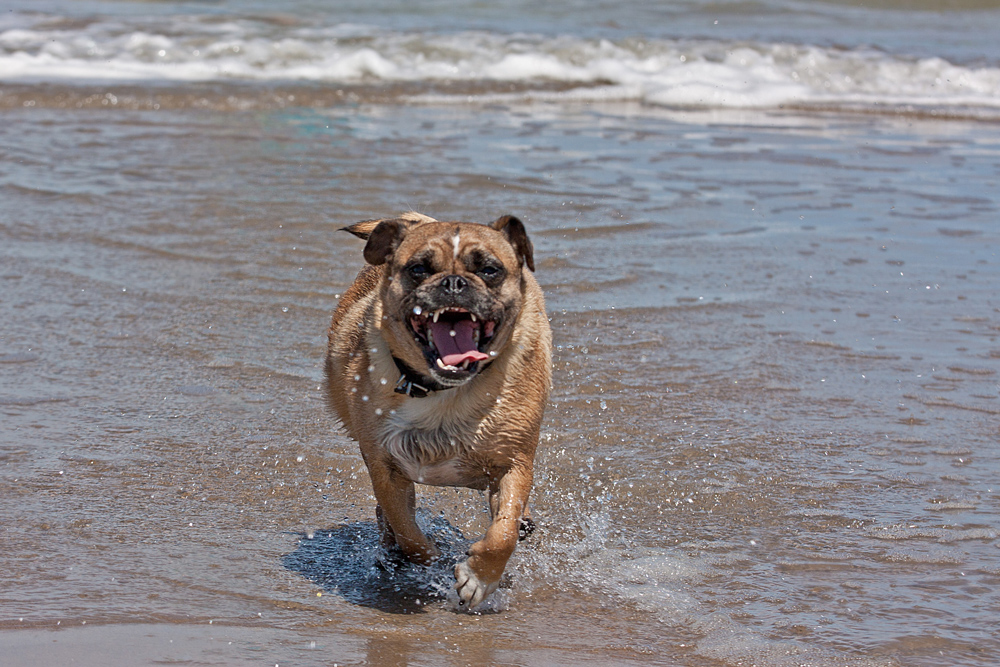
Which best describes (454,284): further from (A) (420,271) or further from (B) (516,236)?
(B) (516,236)

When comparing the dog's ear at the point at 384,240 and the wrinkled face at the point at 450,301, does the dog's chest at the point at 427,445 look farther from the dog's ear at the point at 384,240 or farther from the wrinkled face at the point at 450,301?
the dog's ear at the point at 384,240

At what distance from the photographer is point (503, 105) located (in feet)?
49.7

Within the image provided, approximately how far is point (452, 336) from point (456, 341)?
0.02 m

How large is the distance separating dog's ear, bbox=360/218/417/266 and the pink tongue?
38cm

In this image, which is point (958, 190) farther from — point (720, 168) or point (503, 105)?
point (503, 105)

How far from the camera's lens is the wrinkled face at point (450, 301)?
3.91 m

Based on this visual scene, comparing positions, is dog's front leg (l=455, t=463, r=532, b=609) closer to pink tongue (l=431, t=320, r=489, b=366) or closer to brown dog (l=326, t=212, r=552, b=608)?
brown dog (l=326, t=212, r=552, b=608)

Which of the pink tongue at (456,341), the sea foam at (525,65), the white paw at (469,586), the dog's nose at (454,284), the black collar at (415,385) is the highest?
the sea foam at (525,65)

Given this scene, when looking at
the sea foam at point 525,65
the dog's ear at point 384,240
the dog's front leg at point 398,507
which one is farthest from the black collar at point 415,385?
the sea foam at point 525,65

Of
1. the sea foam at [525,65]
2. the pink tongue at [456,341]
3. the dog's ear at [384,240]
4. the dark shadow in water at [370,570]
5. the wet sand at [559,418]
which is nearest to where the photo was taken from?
the wet sand at [559,418]

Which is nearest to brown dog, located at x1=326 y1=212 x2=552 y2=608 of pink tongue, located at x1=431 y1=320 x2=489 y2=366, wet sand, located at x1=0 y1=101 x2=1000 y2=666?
pink tongue, located at x1=431 y1=320 x2=489 y2=366

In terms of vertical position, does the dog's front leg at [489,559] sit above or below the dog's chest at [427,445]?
below

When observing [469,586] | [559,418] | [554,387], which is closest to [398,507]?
[469,586]

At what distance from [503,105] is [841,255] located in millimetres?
7403
